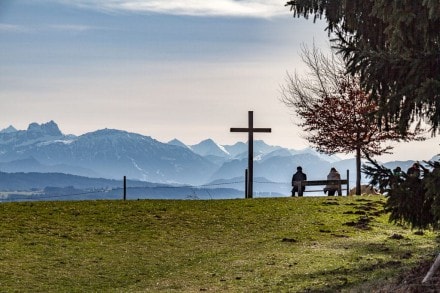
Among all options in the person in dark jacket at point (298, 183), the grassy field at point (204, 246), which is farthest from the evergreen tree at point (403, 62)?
the person in dark jacket at point (298, 183)

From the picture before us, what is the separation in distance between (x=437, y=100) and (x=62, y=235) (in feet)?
46.7

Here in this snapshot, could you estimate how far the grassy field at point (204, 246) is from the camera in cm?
1597

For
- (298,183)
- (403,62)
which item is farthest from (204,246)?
(298,183)

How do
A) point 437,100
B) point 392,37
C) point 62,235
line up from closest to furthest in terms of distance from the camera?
1. point 437,100
2. point 392,37
3. point 62,235

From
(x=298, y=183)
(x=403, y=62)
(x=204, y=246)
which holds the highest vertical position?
(x=403, y=62)

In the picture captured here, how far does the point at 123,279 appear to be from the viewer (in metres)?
16.8

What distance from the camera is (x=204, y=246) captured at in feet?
70.3

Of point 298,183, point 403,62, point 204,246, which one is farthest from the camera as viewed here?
point 298,183

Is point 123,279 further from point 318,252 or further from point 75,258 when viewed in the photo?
point 318,252

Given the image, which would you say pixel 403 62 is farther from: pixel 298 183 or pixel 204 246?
pixel 298 183

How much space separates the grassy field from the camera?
15969 mm

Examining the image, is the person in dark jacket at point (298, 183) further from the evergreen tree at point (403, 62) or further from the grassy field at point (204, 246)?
the evergreen tree at point (403, 62)

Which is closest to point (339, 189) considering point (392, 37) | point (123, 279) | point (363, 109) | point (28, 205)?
point (363, 109)

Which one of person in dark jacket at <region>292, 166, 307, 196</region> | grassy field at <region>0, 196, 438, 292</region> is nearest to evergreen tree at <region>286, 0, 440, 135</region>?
grassy field at <region>0, 196, 438, 292</region>
